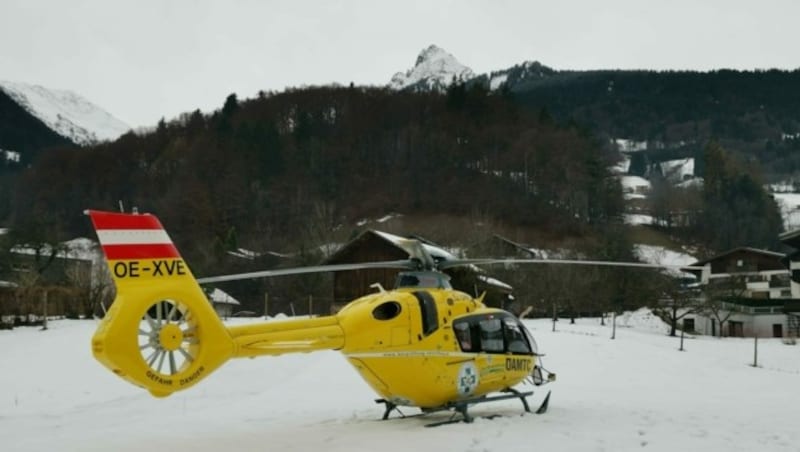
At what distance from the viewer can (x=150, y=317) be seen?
8555 mm

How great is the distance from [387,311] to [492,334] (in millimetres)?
2051

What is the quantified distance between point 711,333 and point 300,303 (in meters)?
28.4

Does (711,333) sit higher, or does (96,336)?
(96,336)

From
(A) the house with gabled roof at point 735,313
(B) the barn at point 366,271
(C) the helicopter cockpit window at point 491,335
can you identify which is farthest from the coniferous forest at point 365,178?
(C) the helicopter cockpit window at point 491,335

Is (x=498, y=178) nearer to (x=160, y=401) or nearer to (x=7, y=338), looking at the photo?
(x=7, y=338)

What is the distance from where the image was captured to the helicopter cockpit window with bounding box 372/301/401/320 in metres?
10.6

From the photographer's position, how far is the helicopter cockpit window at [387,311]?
34.7 ft

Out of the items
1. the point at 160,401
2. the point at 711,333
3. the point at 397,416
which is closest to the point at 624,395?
the point at 397,416

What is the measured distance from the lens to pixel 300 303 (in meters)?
51.9

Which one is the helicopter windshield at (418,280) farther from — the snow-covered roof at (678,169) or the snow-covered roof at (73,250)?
the snow-covered roof at (678,169)

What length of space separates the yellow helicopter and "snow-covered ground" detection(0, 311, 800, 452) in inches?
30.2

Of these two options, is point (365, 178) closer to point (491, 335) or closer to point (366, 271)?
point (366, 271)

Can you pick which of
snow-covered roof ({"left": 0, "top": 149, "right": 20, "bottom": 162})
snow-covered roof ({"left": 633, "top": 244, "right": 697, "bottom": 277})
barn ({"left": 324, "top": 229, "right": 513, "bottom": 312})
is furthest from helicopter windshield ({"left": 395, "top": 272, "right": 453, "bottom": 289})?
snow-covered roof ({"left": 0, "top": 149, "right": 20, "bottom": 162})

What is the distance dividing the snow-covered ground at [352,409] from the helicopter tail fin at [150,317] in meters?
1.57
